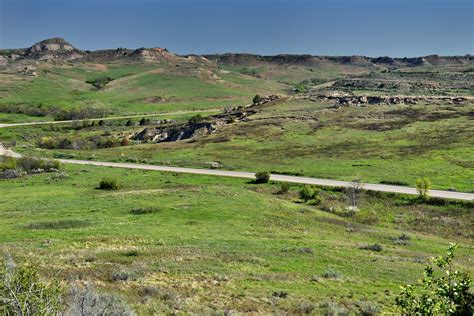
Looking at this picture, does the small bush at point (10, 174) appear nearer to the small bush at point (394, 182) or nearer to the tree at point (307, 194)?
the tree at point (307, 194)

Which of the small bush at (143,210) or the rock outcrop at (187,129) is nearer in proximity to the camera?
the small bush at (143,210)

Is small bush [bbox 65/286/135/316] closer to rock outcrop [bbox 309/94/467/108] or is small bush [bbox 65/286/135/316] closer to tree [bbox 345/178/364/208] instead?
tree [bbox 345/178/364/208]

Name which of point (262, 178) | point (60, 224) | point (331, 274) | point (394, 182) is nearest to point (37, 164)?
point (262, 178)

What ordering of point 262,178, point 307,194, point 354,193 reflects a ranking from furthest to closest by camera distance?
point 262,178 → point 307,194 → point 354,193

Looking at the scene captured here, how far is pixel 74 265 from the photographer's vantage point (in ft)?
71.2

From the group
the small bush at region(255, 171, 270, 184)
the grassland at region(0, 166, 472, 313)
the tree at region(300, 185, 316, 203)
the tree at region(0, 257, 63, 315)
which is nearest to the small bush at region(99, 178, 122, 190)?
the grassland at region(0, 166, 472, 313)

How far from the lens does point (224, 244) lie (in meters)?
27.5

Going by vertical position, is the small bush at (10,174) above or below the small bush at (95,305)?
below

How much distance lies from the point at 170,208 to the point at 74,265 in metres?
17.7

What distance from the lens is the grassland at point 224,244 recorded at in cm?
1875

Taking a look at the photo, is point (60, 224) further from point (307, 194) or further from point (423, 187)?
point (423, 187)

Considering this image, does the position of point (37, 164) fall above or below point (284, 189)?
above

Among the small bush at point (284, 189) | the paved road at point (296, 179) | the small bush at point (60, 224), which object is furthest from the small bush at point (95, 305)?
the paved road at point (296, 179)

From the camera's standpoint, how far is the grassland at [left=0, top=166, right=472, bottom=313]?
1875cm
